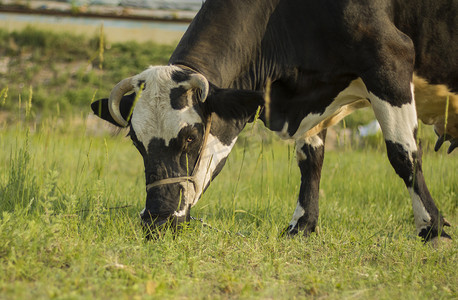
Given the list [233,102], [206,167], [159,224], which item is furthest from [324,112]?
[159,224]

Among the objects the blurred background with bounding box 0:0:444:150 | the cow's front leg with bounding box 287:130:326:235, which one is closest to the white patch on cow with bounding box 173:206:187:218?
the cow's front leg with bounding box 287:130:326:235

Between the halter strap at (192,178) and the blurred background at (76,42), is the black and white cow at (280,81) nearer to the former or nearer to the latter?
the halter strap at (192,178)

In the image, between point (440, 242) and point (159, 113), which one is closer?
point (159, 113)

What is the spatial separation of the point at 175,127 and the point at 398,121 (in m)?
1.65

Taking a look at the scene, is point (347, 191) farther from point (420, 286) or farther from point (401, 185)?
point (420, 286)

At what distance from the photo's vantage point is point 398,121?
4324 millimetres

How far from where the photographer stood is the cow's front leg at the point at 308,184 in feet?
16.4

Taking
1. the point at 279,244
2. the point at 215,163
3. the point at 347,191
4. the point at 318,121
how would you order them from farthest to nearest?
the point at 347,191, the point at 318,121, the point at 215,163, the point at 279,244

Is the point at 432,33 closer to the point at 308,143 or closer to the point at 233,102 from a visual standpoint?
the point at 308,143

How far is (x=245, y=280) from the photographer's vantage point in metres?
3.10

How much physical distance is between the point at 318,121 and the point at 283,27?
85cm

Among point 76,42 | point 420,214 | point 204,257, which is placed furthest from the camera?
point 76,42

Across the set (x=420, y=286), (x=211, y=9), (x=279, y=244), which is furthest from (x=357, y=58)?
(x=420, y=286)

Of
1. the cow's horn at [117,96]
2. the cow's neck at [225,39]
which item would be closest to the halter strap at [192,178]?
the cow's neck at [225,39]
